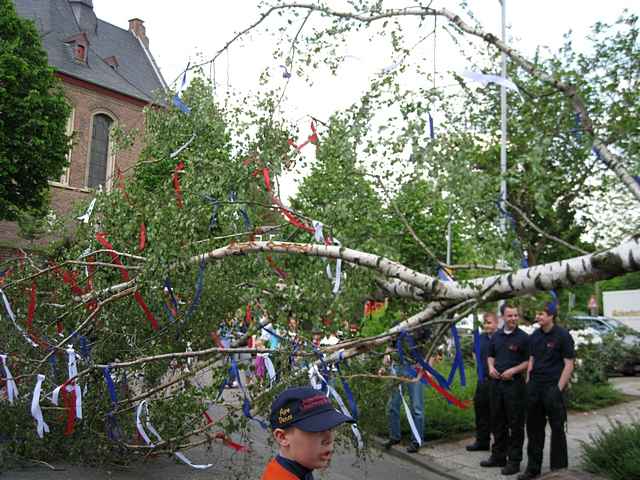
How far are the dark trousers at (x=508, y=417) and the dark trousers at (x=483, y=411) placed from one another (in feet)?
1.17

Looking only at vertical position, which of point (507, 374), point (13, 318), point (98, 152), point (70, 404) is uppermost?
point (98, 152)

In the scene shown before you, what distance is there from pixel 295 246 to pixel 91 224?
10.3ft

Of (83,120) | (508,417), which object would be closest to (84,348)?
(508,417)

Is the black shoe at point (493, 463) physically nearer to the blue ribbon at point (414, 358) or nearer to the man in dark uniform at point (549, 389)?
the man in dark uniform at point (549, 389)

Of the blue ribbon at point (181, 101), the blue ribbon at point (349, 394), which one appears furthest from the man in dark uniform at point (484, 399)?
the blue ribbon at point (181, 101)

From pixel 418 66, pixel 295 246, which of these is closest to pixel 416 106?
pixel 418 66

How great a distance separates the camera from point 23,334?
22.6 feet

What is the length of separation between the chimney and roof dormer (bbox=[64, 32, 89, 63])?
878cm

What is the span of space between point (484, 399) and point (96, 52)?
34.9 m

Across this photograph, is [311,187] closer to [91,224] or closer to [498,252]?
[498,252]

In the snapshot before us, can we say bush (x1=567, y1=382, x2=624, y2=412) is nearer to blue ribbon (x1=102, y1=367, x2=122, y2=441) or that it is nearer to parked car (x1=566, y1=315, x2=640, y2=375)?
parked car (x1=566, y1=315, x2=640, y2=375)

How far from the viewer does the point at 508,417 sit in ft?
24.2

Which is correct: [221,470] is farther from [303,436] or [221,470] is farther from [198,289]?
[303,436]

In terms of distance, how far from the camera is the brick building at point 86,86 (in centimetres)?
3114
